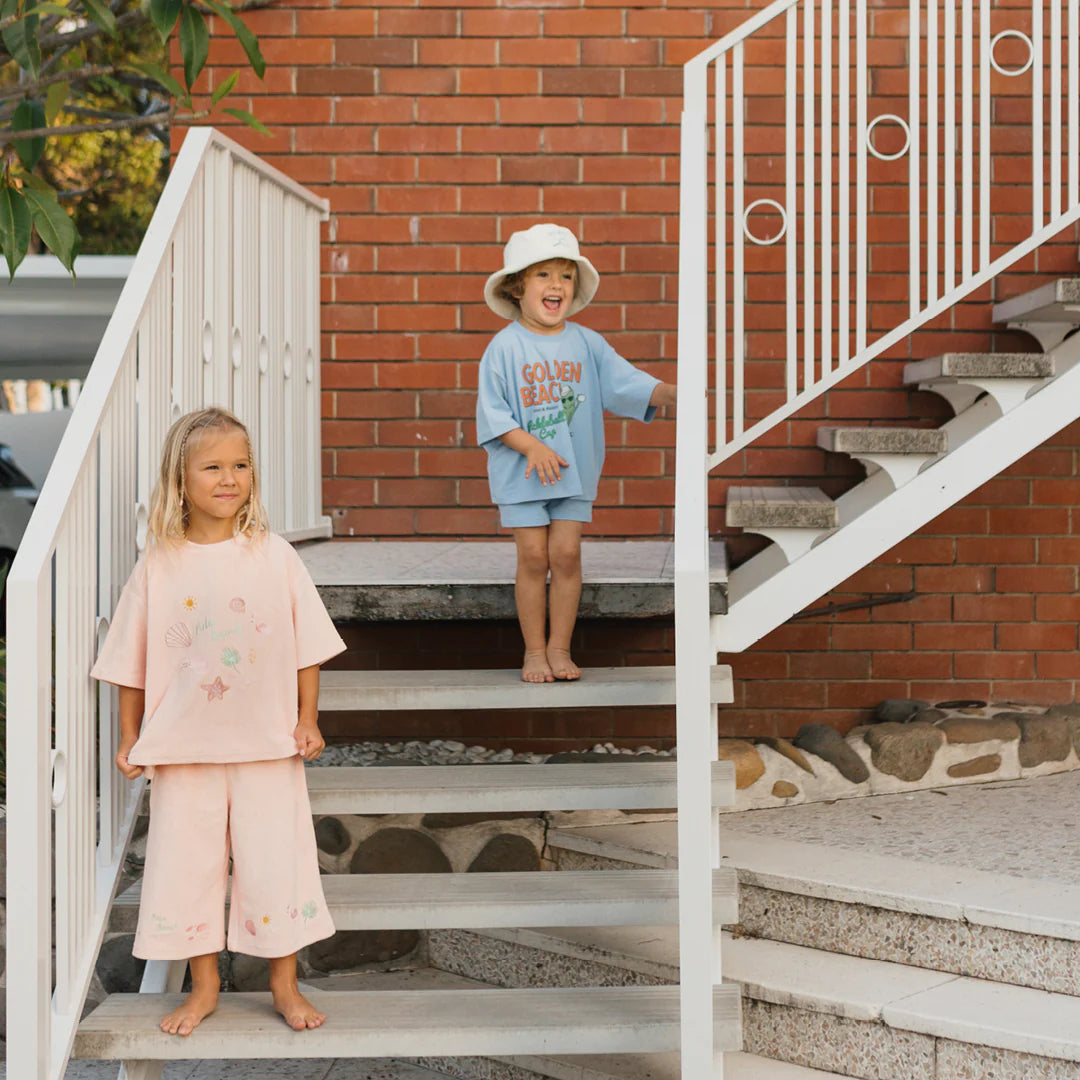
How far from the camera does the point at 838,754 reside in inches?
171

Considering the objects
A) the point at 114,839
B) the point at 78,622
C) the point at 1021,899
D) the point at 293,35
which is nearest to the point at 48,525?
the point at 78,622

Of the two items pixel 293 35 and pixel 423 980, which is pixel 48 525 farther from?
pixel 293 35

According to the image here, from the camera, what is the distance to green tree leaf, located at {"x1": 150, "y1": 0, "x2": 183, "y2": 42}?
3.71 m

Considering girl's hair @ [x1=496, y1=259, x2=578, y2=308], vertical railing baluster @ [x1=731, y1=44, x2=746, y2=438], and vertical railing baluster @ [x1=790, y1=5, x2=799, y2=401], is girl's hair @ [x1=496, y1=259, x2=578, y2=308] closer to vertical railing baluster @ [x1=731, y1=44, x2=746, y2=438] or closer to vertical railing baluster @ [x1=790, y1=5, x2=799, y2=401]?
vertical railing baluster @ [x1=731, y1=44, x2=746, y2=438]

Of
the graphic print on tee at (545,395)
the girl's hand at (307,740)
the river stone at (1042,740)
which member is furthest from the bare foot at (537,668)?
the river stone at (1042,740)

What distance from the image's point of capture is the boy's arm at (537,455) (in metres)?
3.28

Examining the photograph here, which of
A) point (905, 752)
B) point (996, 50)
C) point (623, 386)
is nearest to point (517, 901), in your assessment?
point (623, 386)

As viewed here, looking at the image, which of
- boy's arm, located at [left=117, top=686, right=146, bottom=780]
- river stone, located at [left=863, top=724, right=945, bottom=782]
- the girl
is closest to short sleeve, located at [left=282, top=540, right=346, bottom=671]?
the girl

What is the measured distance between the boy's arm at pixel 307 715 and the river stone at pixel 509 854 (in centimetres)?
129

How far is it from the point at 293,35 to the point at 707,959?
3734mm

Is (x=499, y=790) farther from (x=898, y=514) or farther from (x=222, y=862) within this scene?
(x=898, y=514)

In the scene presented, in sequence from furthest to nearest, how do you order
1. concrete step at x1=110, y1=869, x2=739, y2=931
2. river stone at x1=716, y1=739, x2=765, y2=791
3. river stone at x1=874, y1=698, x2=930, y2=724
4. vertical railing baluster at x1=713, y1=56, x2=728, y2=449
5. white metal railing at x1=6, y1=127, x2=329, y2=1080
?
river stone at x1=874, y1=698, x2=930, y2=724 → river stone at x1=716, y1=739, x2=765, y2=791 → vertical railing baluster at x1=713, y1=56, x2=728, y2=449 → concrete step at x1=110, y1=869, x2=739, y2=931 → white metal railing at x1=6, y1=127, x2=329, y2=1080

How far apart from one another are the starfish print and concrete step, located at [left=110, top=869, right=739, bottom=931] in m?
0.60

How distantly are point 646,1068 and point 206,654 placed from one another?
1.43 metres
